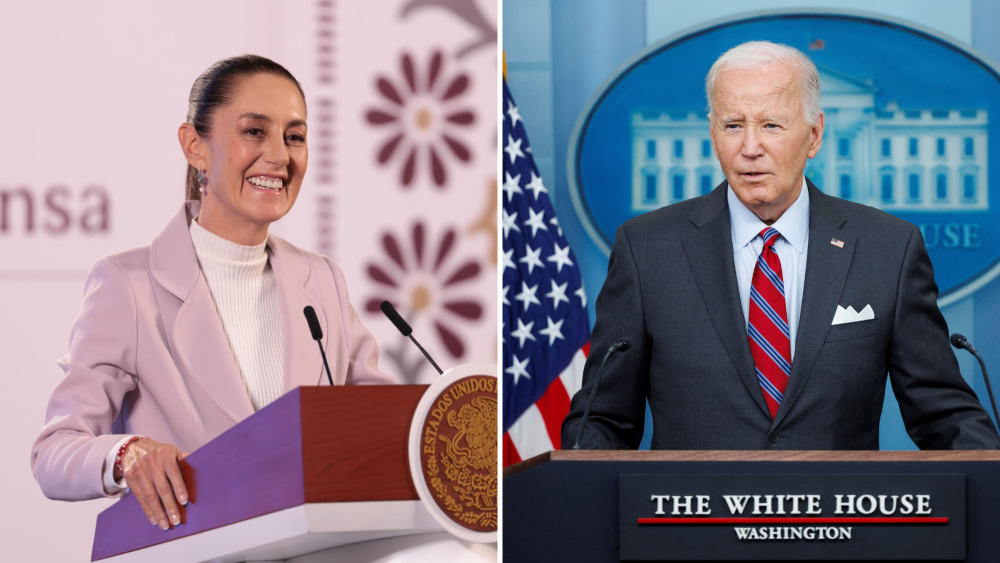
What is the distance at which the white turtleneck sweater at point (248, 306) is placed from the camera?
2305 mm

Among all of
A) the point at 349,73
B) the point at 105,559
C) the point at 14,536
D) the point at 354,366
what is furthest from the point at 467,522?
the point at 349,73

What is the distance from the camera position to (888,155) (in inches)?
163

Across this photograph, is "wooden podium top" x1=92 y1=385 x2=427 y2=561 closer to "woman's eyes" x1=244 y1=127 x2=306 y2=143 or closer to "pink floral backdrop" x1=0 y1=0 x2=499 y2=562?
"pink floral backdrop" x1=0 y1=0 x2=499 y2=562

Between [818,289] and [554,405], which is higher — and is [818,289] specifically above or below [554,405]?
above

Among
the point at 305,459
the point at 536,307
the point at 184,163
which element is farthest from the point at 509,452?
the point at 305,459

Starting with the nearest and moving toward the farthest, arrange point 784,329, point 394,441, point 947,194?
point 394,441, point 784,329, point 947,194

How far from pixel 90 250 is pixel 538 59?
2.36 m

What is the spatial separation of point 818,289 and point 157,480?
68.6 inches

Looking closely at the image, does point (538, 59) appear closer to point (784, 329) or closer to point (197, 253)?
point (784, 329)

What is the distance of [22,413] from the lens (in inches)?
88.0

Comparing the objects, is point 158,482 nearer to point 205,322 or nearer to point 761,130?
point 205,322

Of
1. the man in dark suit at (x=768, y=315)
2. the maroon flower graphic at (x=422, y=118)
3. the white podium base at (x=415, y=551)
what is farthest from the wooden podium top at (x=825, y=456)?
the maroon flower graphic at (x=422, y=118)

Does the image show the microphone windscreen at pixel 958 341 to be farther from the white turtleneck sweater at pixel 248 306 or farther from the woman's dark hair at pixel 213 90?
the woman's dark hair at pixel 213 90

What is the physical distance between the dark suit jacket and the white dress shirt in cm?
6
